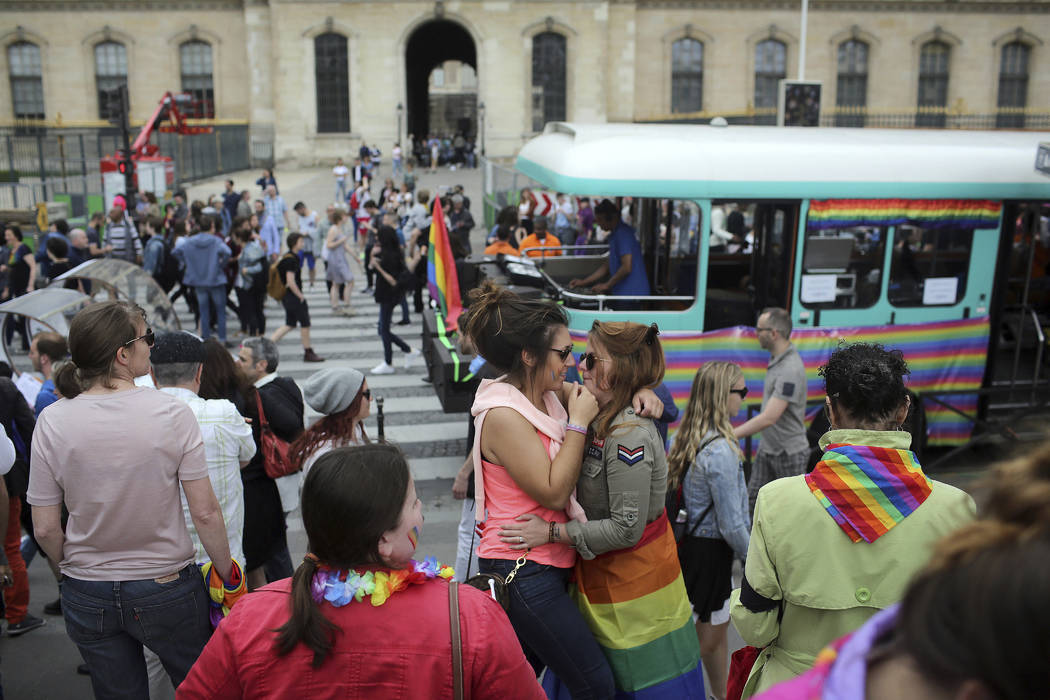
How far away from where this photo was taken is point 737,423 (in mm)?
7609

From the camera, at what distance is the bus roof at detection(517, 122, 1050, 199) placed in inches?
287

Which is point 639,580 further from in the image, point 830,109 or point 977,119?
point 977,119

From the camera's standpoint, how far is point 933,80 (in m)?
45.8

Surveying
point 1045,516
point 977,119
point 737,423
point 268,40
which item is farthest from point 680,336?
point 977,119

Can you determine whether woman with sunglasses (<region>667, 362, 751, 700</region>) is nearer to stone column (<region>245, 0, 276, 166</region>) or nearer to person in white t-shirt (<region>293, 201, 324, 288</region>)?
person in white t-shirt (<region>293, 201, 324, 288</region>)

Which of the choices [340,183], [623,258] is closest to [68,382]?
[623,258]

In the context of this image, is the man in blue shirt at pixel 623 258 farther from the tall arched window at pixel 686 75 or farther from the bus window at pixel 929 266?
the tall arched window at pixel 686 75

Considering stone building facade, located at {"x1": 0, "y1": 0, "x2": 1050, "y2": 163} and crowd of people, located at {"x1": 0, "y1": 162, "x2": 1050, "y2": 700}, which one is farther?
stone building facade, located at {"x1": 0, "y1": 0, "x2": 1050, "y2": 163}

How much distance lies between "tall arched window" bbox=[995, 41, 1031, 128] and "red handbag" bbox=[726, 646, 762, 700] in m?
50.6

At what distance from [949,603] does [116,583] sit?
9.80ft

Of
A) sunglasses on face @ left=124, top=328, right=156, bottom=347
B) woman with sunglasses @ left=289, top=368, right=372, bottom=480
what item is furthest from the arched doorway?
sunglasses on face @ left=124, top=328, right=156, bottom=347

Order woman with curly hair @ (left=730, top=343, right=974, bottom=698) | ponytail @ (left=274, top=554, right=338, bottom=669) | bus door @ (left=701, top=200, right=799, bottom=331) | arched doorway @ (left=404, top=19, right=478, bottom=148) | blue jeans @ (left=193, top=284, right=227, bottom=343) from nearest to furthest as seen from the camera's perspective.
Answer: ponytail @ (left=274, top=554, right=338, bottom=669), woman with curly hair @ (left=730, top=343, right=974, bottom=698), bus door @ (left=701, top=200, right=799, bottom=331), blue jeans @ (left=193, top=284, right=227, bottom=343), arched doorway @ (left=404, top=19, right=478, bottom=148)

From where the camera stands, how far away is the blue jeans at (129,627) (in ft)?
10.4

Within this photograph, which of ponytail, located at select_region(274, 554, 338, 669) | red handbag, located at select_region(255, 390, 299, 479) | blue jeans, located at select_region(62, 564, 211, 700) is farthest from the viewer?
red handbag, located at select_region(255, 390, 299, 479)
